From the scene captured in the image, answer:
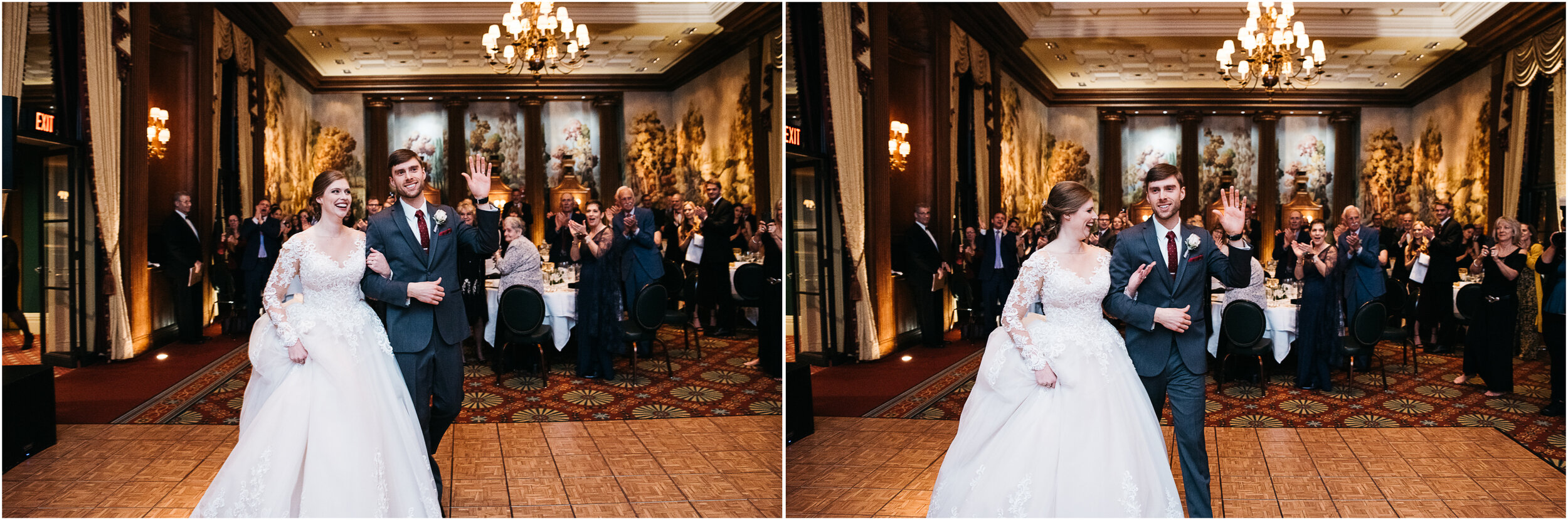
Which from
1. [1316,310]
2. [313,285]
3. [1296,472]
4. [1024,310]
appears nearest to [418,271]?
[313,285]

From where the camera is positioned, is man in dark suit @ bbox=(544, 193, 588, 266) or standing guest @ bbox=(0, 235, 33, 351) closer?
standing guest @ bbox=(0, 235, 33, 351)

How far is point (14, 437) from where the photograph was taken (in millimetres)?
3785

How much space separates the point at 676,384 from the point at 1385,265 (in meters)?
4.81

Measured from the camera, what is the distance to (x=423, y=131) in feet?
18.2

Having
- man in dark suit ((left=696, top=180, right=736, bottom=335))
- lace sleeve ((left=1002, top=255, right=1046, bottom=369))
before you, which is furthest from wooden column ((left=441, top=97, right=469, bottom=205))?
lace sleeve ((left=1002, top=255, right=1046, bottom=369))

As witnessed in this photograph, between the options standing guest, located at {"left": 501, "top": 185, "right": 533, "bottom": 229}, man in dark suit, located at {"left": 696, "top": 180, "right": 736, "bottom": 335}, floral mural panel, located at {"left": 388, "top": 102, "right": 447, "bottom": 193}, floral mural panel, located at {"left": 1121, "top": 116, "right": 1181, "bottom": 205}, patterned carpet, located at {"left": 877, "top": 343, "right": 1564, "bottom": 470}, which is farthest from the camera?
standing guest, located at {"left": 501, "top": 185, "right": 533, "bottom": 229}

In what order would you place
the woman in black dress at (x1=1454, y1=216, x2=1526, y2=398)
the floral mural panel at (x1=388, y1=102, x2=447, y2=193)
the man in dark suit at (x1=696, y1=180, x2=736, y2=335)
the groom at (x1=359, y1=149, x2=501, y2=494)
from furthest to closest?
the man in dark suit at (x1=696, y1=180, x2=736, y2=335)
the floral mural panel at (x1=388, y1=102, x2=447, y2=193)
the woman in black dress at (x1=1454, y1=216, x2=1526, y2=398)
the groom at (x1=359, y1=149, x2=501, y2=494)

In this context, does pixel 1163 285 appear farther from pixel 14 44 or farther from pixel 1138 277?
pixel 14 44

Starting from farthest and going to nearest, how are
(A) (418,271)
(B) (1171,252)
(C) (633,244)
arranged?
1. (C) (633,244)
2. (A) (418,271)
3. (B) (1171,252)

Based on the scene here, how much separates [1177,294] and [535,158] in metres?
4.34

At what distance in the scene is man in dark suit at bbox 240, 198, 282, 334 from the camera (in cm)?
466

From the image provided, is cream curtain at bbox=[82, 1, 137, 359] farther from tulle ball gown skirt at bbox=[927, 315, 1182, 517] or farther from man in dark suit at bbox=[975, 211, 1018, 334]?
man in dark suit at bbox=[975, 211, 1018, 334]

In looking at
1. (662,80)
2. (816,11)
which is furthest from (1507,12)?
(662,80)

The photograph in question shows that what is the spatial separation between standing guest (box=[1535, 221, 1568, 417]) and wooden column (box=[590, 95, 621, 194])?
548 cm
